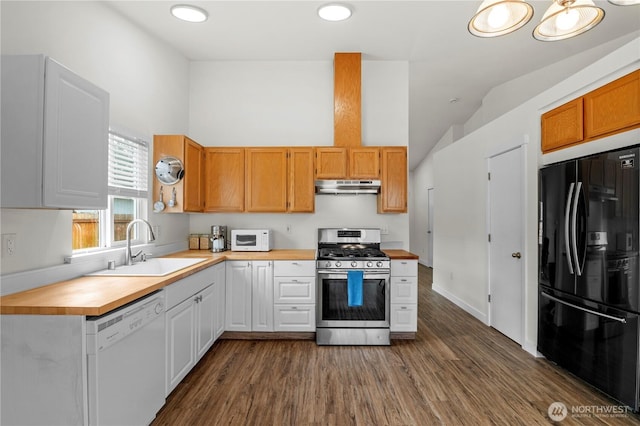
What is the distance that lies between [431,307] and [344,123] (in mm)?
3013

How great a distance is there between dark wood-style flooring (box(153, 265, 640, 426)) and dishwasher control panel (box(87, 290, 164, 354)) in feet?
2.62

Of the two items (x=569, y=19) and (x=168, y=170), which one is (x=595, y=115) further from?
(x=168, y=170)

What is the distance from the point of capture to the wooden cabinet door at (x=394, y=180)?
3.72 m

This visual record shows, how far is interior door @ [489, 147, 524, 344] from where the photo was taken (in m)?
3.36

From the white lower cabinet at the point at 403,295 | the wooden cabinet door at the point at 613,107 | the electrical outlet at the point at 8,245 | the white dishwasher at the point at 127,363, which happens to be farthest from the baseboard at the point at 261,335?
the wooden cabinet door at the point at 613,107

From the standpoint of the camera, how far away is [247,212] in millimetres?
3830

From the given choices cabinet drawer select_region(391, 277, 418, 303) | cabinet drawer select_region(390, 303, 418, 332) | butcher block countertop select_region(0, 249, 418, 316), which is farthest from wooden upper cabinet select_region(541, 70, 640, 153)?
butcher block countertop select_region(0, 249, 418, 316)

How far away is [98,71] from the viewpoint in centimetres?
253

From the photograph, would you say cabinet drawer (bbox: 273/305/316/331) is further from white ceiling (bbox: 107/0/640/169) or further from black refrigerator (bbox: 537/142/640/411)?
white ceiling (bbox: 107/0/640/169)

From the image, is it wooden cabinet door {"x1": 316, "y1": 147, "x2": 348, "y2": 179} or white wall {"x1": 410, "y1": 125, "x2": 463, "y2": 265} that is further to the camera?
white wall {"x1": 410, "y1": 125, "x2": 463, "y2": 265}

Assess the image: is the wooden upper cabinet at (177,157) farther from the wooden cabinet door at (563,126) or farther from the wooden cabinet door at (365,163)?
the wooden cabinet door at (563,126)

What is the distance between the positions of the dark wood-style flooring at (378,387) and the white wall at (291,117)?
1.38m

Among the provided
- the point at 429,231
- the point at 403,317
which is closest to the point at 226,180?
the point at 403,317

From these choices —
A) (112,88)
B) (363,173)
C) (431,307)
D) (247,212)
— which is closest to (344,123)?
(363,173)
